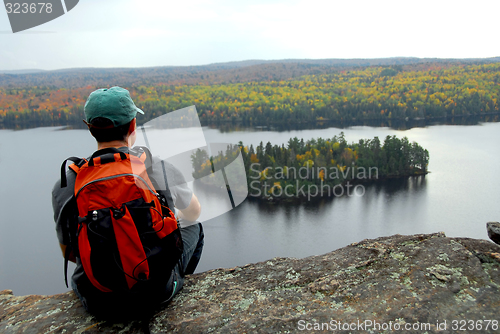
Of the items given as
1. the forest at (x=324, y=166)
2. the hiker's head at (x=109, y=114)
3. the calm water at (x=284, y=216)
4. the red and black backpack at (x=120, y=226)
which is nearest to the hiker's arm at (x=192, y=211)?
the red and black backpack at (x=120, y=226)

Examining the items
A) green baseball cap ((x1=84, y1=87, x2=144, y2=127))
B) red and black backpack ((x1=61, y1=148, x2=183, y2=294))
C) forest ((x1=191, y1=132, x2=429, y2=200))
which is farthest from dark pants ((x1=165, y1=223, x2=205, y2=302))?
forest ((x1=191, y1=132, x2=429, y2=200))

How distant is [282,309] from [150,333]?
54cm

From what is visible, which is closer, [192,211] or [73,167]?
[73,167]

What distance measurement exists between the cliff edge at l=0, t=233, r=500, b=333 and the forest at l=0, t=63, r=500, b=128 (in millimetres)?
31293

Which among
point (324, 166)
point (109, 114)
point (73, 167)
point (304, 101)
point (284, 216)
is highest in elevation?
point (109, 114)

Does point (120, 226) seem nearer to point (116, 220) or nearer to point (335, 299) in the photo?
point (116, 220)

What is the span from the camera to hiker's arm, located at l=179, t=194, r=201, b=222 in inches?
65.2

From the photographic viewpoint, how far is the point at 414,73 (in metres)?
79.2

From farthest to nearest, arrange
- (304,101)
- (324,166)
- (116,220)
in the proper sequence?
1. (304,101)
2. (324,166)
3. (116,220)

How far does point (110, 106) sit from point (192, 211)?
64 cm

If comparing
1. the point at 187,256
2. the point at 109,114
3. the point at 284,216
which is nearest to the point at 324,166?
the point at 284,216

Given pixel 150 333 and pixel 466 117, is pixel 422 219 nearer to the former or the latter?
pixel 150 333

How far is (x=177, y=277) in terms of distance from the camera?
160cm

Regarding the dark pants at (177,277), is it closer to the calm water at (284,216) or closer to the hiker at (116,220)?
the hiker at (116,220)
